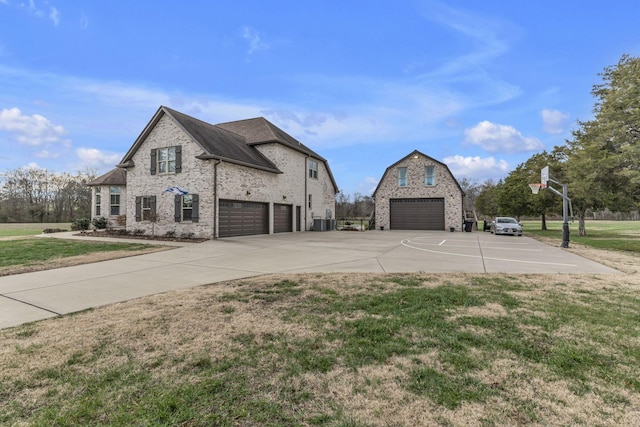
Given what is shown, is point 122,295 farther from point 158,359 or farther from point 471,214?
point 471,214

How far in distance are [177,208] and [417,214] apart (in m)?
20.3

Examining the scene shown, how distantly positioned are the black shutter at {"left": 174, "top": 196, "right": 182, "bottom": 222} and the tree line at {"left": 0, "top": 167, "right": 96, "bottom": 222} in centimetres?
3484

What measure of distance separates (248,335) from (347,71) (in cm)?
1893

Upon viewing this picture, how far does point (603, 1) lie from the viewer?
1019 centimetres

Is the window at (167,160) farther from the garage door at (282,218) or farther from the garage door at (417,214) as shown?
the garage door at (417,214)

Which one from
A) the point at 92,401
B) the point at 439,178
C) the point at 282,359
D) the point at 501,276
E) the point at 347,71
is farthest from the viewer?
the point at 439,178

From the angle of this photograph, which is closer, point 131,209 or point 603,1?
point 603,1

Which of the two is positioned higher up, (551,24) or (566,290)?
(551,24)

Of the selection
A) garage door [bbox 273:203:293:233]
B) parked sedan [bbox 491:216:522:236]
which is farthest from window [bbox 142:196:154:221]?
parked sedan [bbox 491:216:522:236]

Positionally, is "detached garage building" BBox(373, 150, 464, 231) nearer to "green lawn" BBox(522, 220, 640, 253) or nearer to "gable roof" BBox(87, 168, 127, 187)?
"green lawn" BBox(522, 220, 640, 253)

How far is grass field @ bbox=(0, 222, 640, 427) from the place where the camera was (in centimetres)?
227

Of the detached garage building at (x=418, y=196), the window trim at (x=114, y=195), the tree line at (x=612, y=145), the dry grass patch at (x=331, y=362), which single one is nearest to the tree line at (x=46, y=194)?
the window trim at (x=114, y=195)

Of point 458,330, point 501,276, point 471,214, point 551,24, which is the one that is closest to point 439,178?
point 471,214

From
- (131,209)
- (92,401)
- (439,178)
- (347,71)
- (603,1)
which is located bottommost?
(92,401)
